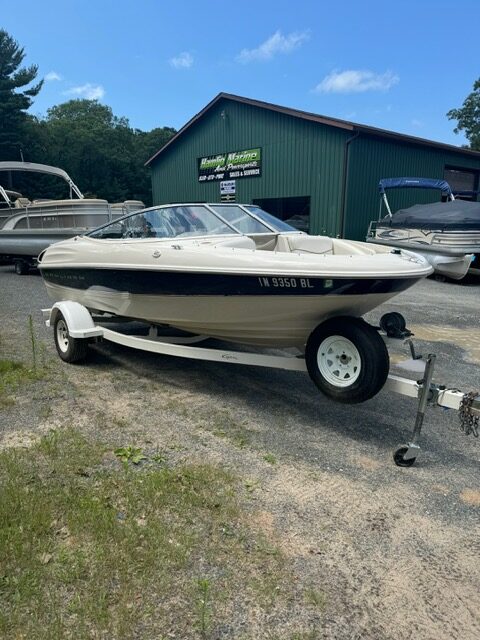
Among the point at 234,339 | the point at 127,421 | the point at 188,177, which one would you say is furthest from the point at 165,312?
the point at 188,177

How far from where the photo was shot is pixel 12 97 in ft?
91.3

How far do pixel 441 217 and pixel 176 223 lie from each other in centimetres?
849

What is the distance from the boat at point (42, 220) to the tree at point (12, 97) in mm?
18267

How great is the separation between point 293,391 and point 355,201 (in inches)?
466

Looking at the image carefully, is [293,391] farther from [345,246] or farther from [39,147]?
[39,147]

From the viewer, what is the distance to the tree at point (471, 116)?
50600 mm

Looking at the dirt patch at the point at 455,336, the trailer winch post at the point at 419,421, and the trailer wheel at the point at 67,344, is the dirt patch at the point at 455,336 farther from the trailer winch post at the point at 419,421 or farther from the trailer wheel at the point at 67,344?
the trailer wheel at the point at 67,344

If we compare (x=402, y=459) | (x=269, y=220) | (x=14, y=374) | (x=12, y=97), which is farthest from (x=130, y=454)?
(x=12, y=97)

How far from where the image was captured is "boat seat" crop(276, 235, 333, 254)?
14.5ft

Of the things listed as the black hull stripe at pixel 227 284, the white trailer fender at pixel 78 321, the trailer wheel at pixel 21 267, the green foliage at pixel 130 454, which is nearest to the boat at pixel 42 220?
the trailer wheel at pixel 21 267

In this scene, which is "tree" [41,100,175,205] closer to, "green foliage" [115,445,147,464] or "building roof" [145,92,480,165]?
Answer: "building roof" [145,92,480,165]

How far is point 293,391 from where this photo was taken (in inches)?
173

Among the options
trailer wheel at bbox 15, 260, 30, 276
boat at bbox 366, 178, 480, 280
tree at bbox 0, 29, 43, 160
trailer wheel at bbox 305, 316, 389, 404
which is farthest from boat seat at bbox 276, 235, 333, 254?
tree at bbox 0, 29, 43, 160

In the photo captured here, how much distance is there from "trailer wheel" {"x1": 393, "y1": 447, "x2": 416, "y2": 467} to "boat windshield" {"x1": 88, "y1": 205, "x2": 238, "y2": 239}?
243 centimetres
